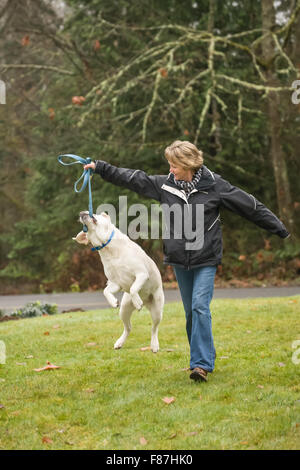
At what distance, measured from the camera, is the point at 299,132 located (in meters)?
16.6

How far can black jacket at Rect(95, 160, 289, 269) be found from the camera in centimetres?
537

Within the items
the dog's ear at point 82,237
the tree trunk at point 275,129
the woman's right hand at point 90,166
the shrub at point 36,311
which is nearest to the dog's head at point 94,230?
the dog's ear at point 82,237

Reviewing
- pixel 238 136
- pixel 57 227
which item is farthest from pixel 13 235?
pixel 238 136

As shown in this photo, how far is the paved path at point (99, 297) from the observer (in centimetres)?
1289

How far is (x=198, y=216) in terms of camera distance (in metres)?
5.35

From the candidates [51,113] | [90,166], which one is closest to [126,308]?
[90,166]

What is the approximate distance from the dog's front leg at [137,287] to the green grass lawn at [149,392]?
843mm

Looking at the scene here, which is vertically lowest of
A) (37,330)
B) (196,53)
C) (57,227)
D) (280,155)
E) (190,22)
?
(37,330)

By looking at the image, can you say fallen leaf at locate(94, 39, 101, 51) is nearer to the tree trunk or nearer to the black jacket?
the tree trunk

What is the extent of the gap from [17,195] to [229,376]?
1880 centimetres

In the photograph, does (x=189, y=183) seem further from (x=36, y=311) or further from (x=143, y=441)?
(x=36, y=311)

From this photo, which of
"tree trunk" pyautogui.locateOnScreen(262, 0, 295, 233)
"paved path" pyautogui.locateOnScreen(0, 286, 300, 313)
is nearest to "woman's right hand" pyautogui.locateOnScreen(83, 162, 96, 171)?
"paved path" pyautogui.locateOnScreen(0, 286, 300, 313)

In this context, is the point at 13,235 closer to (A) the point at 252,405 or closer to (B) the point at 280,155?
(B) the point at 280,155
